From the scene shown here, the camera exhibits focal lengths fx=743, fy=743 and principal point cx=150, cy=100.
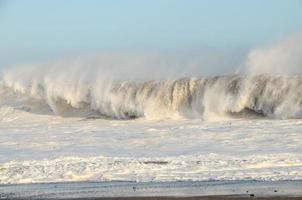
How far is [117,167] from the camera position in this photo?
14.2 m

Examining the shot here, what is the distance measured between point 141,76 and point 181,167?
2501cm

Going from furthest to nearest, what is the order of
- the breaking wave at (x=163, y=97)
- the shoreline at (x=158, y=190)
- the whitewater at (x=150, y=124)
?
the breaking wave at (x=163, y=97) < the whitewater at (x=150, y=124) < the shoreline at (x=158, y=190)

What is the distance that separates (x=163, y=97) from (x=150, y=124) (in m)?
6.18

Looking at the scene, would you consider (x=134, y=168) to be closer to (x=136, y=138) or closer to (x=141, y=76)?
(x=136, y=138)

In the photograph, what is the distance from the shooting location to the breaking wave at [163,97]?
2995cm

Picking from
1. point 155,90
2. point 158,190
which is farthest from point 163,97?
point 158,190

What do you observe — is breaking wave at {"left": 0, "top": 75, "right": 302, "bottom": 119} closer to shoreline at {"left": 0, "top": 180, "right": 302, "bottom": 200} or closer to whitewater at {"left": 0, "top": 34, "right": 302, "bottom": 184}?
whitewater at {"left": 0, "top": 34, "right": 302, "bottom": 184}

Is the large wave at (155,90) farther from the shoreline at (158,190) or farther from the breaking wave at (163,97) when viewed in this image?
the shoreline at (158,190)

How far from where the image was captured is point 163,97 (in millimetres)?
33875

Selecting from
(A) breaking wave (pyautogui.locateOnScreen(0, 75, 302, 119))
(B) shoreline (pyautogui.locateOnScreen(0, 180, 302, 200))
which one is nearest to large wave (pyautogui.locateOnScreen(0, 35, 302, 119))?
(A) breaking wave (pyautogui.locateOnScreen(0, 75, 302, 119))

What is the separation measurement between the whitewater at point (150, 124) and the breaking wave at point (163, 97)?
2.2 inches

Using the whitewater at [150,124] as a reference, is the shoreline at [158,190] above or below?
above

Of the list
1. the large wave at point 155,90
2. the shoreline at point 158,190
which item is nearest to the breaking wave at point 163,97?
the large wave at point 155,90

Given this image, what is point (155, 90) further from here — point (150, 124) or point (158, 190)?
point (158, 190)
